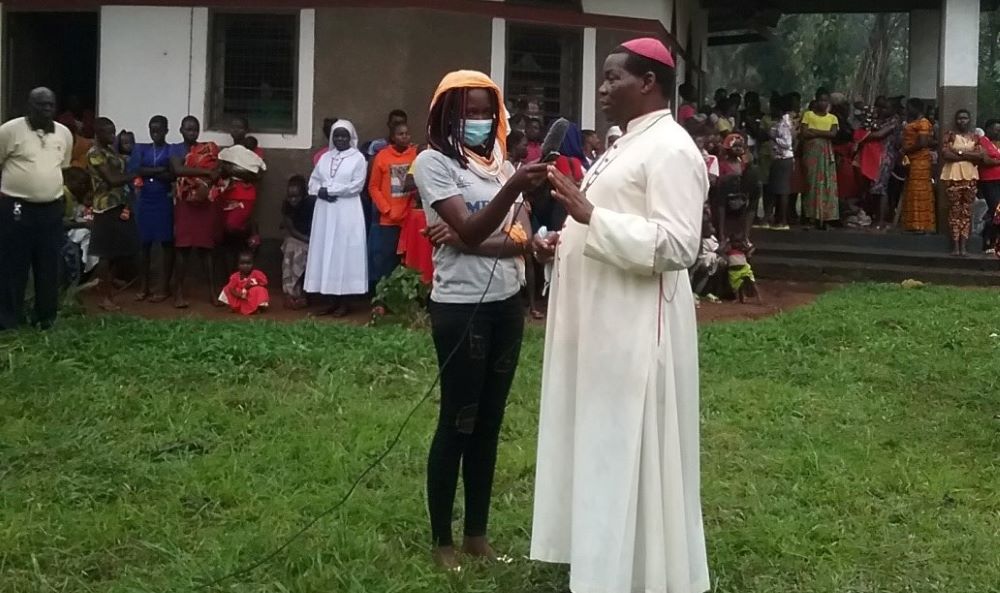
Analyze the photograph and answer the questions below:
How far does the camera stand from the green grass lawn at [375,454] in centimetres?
409

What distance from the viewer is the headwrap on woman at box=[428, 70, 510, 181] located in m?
3.73

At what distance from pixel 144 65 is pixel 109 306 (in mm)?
2656

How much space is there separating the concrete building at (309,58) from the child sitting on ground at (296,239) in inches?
20.9

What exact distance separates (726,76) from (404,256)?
1325 inches

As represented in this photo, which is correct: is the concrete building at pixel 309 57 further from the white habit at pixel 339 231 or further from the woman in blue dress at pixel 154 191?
the white habit at pixel 339 231

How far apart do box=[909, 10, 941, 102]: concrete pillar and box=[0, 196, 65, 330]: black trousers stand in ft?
38.3

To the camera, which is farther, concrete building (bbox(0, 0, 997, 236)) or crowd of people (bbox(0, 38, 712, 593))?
concrete building (bbox(0, 0, 997, 236))

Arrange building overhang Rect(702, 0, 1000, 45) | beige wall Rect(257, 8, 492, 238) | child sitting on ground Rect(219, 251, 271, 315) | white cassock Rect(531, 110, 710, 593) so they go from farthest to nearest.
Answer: building overhang Rect(702, 0, 1000, 45) < beige wall Rect(257, 8, 492, 238) < child sitting on ground Rect(219, 251, 271, 315) < white cassock Rect(531, 110, 710, 593)

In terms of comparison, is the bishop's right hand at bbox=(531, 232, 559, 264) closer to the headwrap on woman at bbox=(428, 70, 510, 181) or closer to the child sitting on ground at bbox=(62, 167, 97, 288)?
the headwrap on woman at bbox=(428, 70, 510, 181)

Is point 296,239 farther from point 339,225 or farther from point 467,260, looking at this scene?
point 467,260

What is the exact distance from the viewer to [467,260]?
3760 mm

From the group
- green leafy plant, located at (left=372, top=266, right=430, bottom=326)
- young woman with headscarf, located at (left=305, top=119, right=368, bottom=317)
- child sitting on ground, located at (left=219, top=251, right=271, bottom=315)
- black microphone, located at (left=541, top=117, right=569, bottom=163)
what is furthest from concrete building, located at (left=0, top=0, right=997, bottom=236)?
black microphone, located at (left=541, top=117, right=569, bottom=163)

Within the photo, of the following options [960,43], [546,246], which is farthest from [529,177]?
[960,43]

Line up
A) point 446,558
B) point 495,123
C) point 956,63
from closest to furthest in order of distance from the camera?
1. point 495,123
2. point 446,558
3. point 956,63
